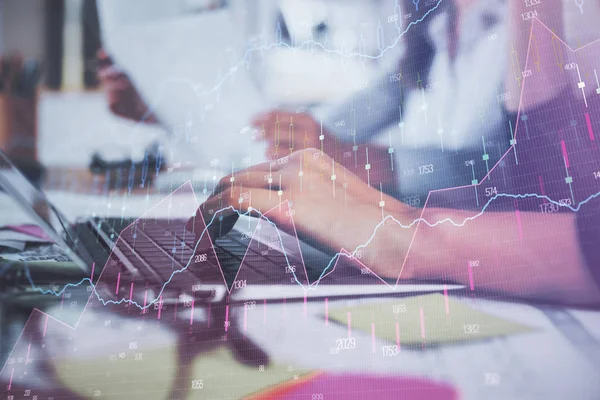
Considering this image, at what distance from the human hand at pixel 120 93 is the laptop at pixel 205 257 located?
0.56 metres

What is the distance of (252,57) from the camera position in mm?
2793

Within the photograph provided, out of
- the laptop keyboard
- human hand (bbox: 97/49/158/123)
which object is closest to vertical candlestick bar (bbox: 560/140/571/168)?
the laptop keyboard

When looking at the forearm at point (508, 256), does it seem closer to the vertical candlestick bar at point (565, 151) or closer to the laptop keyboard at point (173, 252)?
the vertical candlestick bar at point (565, 151)

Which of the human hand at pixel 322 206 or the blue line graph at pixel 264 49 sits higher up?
the blue line graph at pixel 264 49

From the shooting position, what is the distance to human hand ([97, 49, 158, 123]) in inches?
117

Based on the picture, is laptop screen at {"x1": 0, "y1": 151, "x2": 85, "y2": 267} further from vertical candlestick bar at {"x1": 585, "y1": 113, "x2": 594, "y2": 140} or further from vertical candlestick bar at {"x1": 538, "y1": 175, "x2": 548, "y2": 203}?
vertical candlestick bar at {"x1": 585, "y1": 113, "x2": 594, "y2": 140}

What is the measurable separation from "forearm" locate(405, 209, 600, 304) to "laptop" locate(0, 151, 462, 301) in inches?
3.8

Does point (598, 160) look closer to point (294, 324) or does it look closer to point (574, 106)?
point (574, 106)

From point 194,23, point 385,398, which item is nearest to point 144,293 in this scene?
point 385,398

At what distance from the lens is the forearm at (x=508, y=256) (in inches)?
72.4

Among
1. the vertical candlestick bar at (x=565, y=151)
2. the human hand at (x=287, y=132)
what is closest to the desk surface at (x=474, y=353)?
the vertical candlestick bar at (x=565, y=151)

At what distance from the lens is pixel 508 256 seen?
76.5 inches

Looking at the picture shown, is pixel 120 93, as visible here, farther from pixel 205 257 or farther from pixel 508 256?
pixel 508 256

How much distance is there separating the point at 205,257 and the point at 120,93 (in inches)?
44.3
